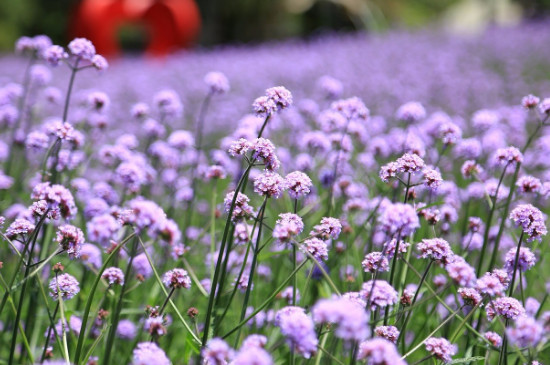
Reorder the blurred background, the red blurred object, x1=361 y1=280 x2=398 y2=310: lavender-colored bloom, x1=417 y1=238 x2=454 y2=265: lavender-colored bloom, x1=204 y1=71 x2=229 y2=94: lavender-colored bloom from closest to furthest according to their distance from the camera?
x1=361 y1=280 x2=398 y2=310: lavender-colored bloom → x1=417 y1=238 x2=454 y2=265: lavender-colored bloom → x1=204 y1=71 x2=229 y2=94: lavender-colored bloom → the red blurred object → the blurred background

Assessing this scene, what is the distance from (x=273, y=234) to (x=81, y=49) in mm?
1264

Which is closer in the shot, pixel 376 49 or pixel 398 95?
pixel 398 95

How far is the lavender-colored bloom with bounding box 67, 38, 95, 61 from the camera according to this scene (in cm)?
234

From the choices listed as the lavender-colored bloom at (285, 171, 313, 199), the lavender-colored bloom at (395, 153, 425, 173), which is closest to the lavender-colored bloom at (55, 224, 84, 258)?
the lavender-colored bloom at (285, 171, 313, 199)

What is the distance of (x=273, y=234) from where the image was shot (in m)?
1.56

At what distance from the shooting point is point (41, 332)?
273 cm

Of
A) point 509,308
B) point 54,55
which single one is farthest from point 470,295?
point 54,55

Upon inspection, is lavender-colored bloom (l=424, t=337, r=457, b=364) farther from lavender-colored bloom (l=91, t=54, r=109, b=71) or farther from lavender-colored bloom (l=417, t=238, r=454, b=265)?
lavender-colored bloom (l=91, t=54, r=109, b=71)

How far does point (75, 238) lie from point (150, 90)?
7.30 metres

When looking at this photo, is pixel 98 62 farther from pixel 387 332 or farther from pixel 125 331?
pixel 387 332

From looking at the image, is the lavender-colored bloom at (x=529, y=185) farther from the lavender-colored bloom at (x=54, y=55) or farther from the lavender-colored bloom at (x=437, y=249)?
the lavender-colored bloom at (x=54, y=55)

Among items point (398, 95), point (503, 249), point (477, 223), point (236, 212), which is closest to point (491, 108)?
point (398, 95)

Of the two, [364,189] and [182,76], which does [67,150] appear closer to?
[364,189]

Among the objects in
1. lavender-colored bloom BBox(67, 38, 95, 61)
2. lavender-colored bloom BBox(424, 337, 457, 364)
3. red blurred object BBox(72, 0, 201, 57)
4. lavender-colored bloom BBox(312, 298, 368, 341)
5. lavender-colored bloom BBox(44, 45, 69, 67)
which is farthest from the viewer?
red blurred object BBox(72, 0, 201, 57)
